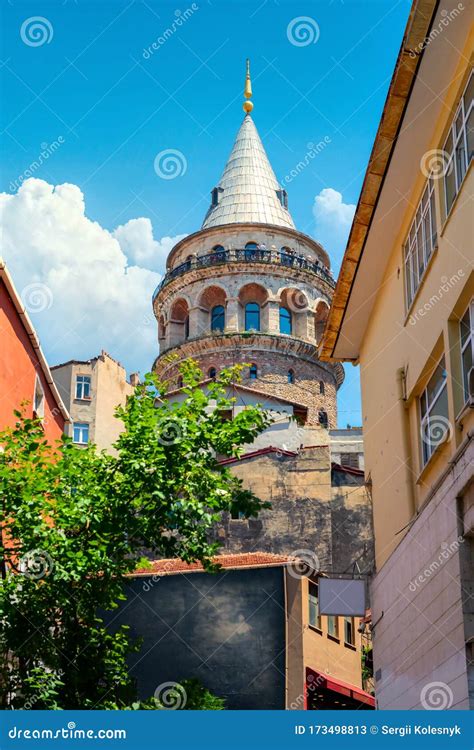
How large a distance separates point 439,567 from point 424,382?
278 centimetres

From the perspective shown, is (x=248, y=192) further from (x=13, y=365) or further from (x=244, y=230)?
(x=13, y=365)

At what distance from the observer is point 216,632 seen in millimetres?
23219

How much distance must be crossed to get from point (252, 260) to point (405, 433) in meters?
37.4

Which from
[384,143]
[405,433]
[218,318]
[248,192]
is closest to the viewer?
[384,143]

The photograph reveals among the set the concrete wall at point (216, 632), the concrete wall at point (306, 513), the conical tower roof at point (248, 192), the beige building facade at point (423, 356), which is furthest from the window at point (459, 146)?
the conical tower roof at point (248, 192)

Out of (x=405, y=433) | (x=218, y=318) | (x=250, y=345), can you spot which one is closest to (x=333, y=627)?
(x=405, y=433)

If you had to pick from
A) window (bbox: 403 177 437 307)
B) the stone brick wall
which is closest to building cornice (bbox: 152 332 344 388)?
the stone brick wall

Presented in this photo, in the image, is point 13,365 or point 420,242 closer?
point 420,242

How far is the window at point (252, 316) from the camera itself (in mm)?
49438

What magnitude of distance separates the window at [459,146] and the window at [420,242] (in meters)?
0.60

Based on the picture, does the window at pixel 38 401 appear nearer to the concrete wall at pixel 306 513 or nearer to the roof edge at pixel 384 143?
the roof edge at pixel 384 143

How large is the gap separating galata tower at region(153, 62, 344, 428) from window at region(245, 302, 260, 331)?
0.16 ft

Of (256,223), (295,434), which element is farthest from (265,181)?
(295,434)

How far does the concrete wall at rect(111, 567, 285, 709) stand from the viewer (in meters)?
22.5
